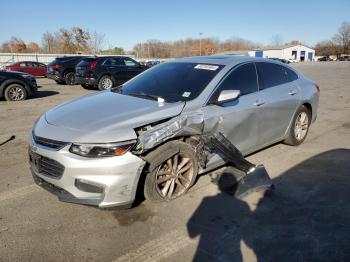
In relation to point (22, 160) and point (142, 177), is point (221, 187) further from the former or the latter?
point (22, 160)

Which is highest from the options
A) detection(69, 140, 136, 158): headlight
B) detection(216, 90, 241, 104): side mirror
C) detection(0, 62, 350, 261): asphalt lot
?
detection(216, 90, 241, 104): side mirror

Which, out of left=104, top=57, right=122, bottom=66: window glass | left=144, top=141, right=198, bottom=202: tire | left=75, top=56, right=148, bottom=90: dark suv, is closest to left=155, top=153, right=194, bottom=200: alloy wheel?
left=144, top=141, right=198, bottom=202: tire

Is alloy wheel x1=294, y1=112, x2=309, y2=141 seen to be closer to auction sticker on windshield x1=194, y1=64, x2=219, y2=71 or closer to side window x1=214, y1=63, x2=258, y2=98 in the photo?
side window x1=214, y1=63, x2=258, y2=98

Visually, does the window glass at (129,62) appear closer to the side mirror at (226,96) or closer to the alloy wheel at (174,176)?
the side mirror at (226,96)

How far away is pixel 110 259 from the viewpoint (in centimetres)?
281

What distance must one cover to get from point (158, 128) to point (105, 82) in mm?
11740

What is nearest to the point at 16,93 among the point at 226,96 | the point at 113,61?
the point at 113,61

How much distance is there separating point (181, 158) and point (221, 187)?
786 mm

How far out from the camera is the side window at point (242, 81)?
419 centimetres

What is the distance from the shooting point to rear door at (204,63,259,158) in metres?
4.02

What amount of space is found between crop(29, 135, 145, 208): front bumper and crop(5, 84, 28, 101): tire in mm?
9804

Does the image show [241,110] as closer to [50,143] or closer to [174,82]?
[174,82]

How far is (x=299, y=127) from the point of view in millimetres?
5781

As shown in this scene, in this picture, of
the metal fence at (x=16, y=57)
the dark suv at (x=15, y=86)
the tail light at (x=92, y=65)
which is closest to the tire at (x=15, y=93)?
the dark suv at (x=15, y=86)
